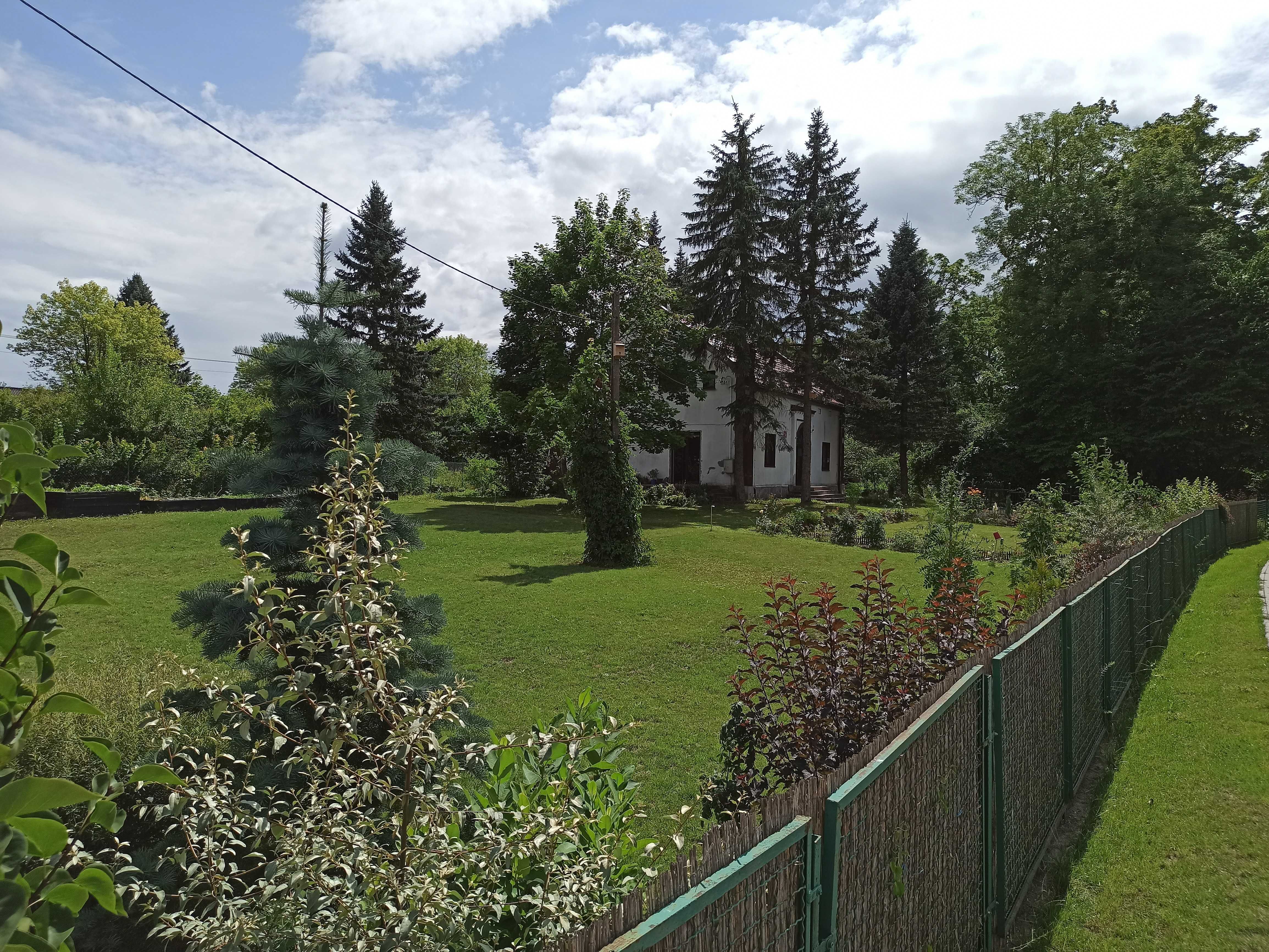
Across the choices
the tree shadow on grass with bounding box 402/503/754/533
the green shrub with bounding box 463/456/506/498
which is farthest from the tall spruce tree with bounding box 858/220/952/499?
the green shrub with bounding box 463/456/506/498

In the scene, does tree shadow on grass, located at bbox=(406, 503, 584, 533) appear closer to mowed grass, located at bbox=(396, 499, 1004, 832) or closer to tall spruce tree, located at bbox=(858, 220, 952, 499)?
mowed grass, located at bbox=(396, 499, 1004, 832)

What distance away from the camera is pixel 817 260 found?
32.0m

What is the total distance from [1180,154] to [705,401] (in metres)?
21.2

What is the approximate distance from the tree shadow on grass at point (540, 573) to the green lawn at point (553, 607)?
0.17 ft

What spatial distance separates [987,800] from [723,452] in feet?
103

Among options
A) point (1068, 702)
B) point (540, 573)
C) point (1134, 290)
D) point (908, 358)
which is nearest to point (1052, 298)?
point (1134, 290)

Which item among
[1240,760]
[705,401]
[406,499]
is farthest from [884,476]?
[1240,760]

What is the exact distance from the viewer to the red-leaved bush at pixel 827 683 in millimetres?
4113

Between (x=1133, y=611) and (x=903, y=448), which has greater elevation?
(x=903, y=448)

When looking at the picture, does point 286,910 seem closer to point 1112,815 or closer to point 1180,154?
point 1112,815

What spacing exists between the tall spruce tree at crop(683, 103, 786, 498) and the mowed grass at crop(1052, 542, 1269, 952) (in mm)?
22600

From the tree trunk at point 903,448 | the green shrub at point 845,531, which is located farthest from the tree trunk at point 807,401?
the green shrub at point 845,531

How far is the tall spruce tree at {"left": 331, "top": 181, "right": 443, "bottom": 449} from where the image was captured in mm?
35562

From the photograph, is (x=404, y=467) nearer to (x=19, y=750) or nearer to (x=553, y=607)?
(x=19, y=750)
